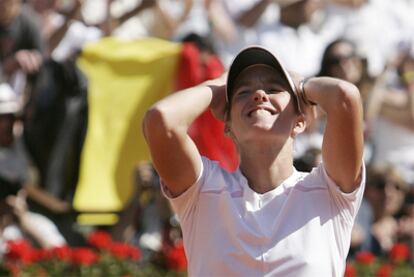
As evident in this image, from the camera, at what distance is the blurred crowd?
909cm

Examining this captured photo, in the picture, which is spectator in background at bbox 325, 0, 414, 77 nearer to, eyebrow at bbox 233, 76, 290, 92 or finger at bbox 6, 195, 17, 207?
finger at bbox 6, 195, 17, 207

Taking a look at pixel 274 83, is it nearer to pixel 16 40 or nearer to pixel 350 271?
pixel 350 271

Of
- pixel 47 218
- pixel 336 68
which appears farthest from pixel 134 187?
pixel 336 68

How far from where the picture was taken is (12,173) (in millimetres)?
9094

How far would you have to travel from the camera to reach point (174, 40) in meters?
10.6

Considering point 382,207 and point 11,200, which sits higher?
point 11,200

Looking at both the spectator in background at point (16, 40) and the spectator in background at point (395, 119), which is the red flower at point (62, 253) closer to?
the spectator in background at point (16, 40)

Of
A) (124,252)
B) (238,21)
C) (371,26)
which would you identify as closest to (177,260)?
(124,252)

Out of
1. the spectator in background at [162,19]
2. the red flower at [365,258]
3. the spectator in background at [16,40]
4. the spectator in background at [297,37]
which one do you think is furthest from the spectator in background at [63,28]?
the red flower at [365,258]

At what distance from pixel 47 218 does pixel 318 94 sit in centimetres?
519

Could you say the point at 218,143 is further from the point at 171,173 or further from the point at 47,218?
the point at 171,173

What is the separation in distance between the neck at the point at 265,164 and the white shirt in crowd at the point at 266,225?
29 millimetres

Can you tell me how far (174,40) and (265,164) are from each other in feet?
21.0

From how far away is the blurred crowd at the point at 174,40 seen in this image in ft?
29.8
